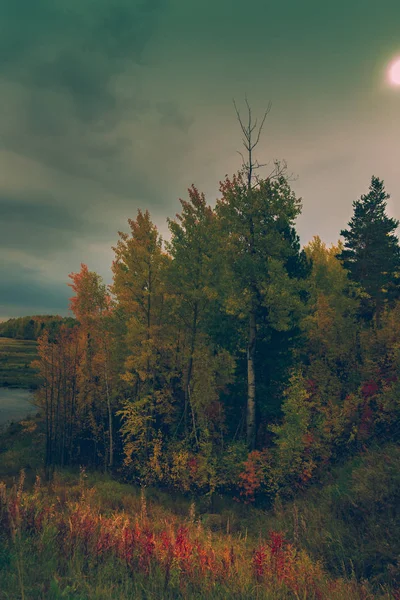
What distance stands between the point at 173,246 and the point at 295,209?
7.30 m

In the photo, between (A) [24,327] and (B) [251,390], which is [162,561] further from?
(A) [24,327]

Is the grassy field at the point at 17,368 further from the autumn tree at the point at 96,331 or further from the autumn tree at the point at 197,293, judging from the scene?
the autumn tree at the point at 197,293

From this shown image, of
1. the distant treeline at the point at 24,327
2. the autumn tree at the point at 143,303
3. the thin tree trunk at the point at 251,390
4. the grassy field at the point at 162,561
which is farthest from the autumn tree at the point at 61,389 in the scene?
the distant treeline at the point at 24,327

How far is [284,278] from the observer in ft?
46.3

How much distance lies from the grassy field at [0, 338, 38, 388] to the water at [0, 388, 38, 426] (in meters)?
4.01

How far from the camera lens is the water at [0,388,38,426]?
41500mm

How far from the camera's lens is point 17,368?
87.1 m

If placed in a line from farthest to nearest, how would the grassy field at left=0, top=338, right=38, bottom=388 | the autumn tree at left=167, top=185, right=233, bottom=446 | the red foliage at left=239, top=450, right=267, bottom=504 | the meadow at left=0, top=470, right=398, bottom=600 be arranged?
the grassy field at left=0, top=338, right=38, bottom=388 < the autumn tree at left=167, top=185, right=233, bottom=446 < the red foliage at left=239, top=450, right=267, bottom=504 < the meadow at left=0, top=470, right=398, bottom=600

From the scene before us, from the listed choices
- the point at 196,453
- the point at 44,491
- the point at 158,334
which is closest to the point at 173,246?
the point at 158,334

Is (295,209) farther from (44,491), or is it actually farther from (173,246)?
(44,491)

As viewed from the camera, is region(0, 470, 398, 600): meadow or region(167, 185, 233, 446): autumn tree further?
region(167, 185, 233, 446): autumn tree

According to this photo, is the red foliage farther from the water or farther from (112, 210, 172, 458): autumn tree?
the water

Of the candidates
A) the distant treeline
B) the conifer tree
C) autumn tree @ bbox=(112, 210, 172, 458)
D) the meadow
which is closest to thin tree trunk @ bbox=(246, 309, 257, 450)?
autumn tree @ bbox=(112, 210, 172, 458)

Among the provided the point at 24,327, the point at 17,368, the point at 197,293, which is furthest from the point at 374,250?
the point at 24,327
